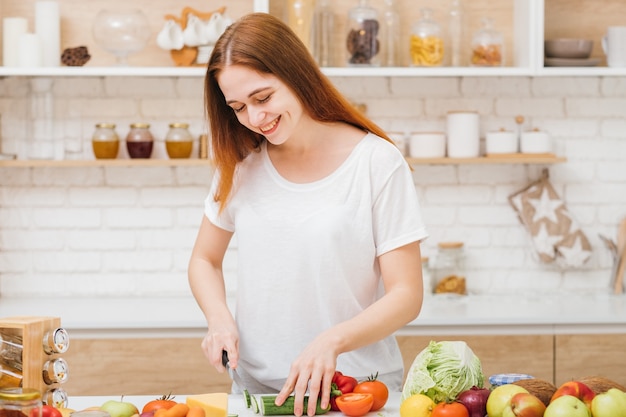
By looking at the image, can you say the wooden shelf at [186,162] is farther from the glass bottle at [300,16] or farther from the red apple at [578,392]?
the red apple at [578,392]

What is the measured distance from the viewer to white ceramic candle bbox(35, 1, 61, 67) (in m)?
3.66

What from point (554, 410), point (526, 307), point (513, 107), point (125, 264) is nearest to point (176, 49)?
point (125, 264)

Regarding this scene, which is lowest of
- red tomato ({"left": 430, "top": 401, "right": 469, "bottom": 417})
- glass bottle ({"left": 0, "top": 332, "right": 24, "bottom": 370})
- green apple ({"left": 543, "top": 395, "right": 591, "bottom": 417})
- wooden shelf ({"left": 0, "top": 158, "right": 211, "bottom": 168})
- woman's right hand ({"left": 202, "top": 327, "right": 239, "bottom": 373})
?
red tomato ({"left": 430, "top": 401, "right": 469, "bottom": 417})

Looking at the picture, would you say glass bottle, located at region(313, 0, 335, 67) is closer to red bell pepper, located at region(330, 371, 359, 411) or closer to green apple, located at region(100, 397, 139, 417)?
red bell pepper, located at region(330, 371, 359, 411)

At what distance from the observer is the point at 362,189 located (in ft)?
6.97

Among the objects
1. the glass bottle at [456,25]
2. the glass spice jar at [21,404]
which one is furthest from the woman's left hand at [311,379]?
the glass bottle at [456,25]

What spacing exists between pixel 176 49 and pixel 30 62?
1.90 feet

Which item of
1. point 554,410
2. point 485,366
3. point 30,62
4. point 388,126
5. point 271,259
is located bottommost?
point 485,366

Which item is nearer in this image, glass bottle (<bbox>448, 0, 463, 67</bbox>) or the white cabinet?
the white cabinet

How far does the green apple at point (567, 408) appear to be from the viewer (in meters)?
1.55

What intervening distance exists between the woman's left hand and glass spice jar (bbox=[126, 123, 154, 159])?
2.05 metres

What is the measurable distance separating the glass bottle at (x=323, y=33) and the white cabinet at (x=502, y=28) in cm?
9

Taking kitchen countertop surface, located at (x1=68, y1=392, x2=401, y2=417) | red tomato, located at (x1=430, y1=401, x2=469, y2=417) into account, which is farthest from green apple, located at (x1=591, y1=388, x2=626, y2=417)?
kitchen countertop surface, located at (x1=68, y1=392, x2=401, y2=417)

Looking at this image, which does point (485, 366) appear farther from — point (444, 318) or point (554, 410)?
point (554, 410)
